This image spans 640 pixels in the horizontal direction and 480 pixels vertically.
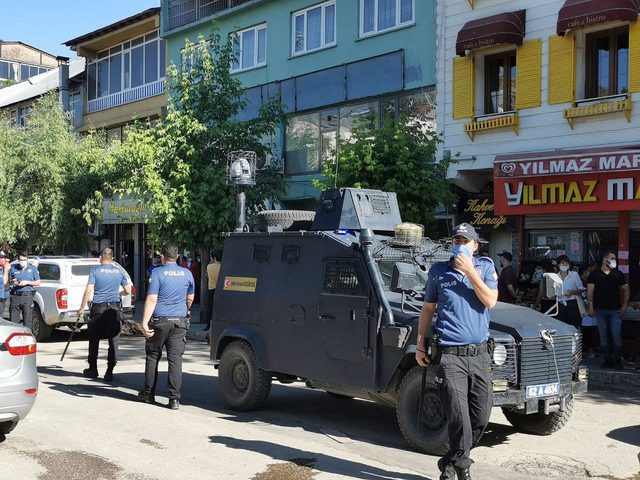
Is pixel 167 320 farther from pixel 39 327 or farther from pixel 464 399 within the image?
pixel 39 327

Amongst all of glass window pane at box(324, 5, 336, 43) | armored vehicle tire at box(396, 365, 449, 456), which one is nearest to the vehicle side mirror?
armored vehicle tire at box(396, 365, 449, 456)

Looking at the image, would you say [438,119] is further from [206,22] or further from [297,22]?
[206,22]

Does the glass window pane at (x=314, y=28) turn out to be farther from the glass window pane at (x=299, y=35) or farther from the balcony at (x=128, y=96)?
the balcony at (x=128, y=96)

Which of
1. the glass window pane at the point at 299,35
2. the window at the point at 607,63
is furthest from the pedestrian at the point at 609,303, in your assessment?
the glass window pane at the point at 299,35

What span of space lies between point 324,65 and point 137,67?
1072cm

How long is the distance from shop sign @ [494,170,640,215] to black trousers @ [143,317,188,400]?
8.83m

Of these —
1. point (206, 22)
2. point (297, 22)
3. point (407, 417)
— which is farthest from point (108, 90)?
point (407, 417)

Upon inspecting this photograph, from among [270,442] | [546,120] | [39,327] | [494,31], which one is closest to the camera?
[270,442]

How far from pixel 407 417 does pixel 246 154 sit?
10.4 metres

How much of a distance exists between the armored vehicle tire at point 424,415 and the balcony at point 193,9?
61.2 feet

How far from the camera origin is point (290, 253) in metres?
8.41

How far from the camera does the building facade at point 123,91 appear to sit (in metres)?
27.2

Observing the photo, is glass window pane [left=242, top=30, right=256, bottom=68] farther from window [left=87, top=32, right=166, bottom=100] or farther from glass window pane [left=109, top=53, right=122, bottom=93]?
glass window pane [left=109, top=53, right=122, bottom=93]

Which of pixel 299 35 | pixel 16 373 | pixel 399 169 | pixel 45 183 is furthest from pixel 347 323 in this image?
pixel 45 183
